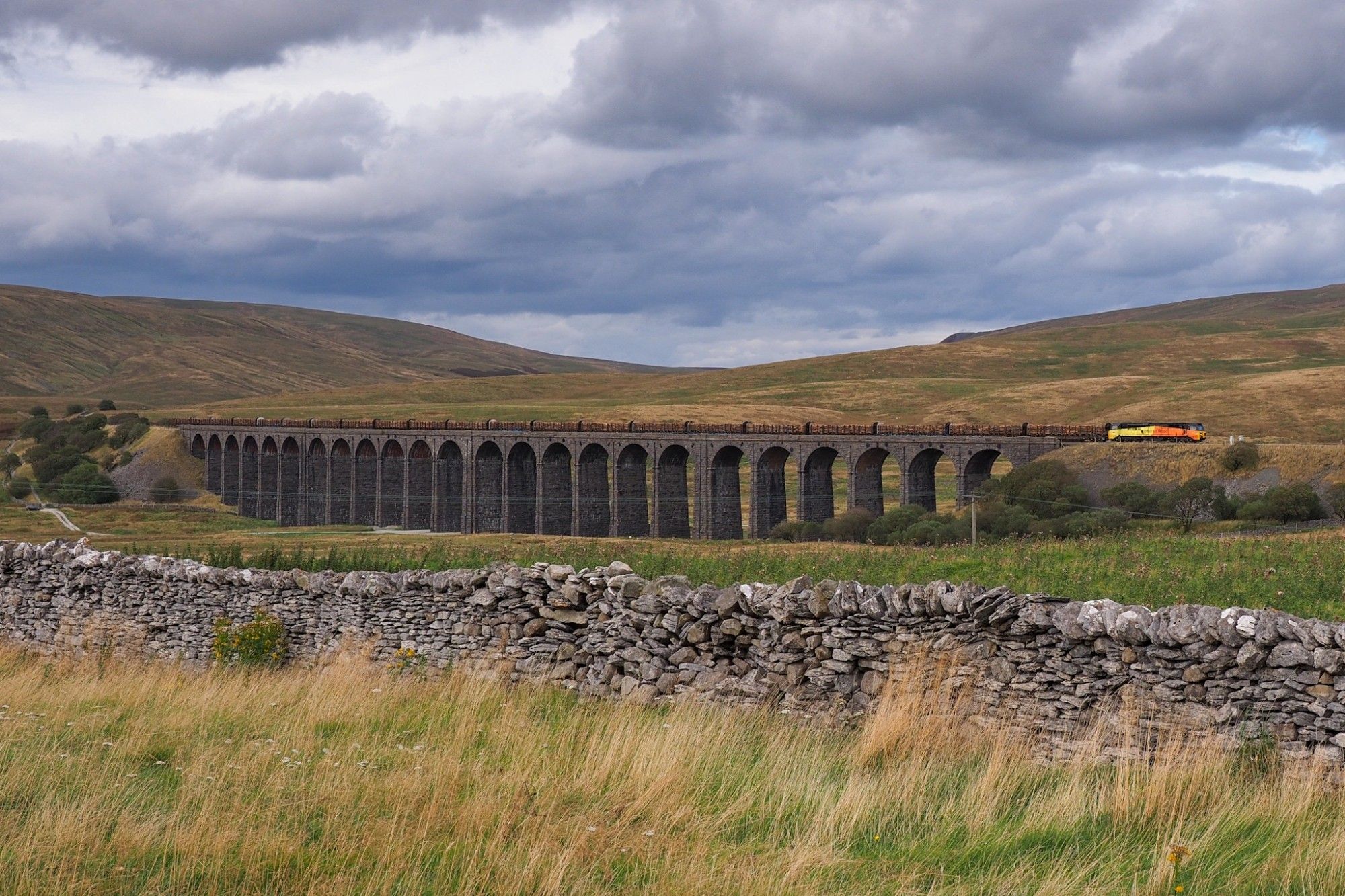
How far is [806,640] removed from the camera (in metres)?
12.6

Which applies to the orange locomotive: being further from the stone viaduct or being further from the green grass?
the green grass

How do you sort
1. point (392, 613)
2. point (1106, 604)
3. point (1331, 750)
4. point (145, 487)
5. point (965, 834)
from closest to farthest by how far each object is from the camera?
point (965, 834) → point (1331, 750) → point (1106, 604) → point (392, 613) → point (145, 487)

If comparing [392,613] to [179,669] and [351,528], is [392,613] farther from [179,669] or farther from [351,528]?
[351,528]

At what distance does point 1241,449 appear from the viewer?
58.5 meters

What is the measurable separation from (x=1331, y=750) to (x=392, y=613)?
1207 cm

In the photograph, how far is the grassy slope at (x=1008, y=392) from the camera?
114688mm

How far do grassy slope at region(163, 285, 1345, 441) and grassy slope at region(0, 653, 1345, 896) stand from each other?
94657 mm

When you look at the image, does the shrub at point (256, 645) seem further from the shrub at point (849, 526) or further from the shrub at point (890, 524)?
the shrub at point (849, 526)

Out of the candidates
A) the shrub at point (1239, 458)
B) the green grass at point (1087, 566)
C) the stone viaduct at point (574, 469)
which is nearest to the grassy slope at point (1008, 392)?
the stone viaduct at point (574, 469)

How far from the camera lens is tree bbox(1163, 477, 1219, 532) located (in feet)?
163

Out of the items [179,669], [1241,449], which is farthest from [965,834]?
[1241,449]

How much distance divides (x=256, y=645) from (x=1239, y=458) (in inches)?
2076

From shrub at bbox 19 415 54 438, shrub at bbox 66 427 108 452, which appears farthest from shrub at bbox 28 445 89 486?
shrub at bbox 19 415 54 438

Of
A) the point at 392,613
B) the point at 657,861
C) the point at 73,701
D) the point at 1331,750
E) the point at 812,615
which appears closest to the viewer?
the point at 657,861
